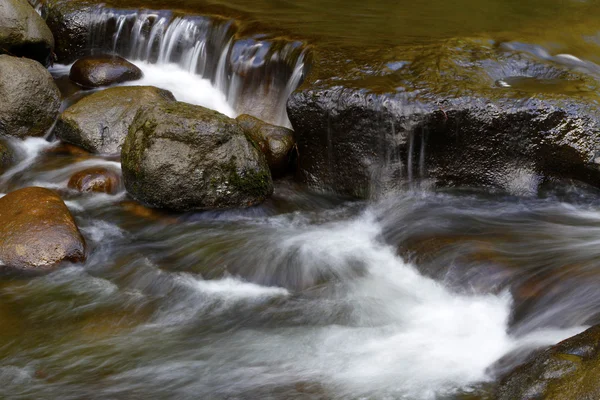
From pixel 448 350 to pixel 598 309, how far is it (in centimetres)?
101

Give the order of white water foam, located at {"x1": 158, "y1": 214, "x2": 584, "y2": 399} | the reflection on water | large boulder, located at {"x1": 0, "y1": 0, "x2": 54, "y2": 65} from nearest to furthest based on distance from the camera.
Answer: white water foam, located at {"x1": 158, "y1": 214, "x2": 584, "y2": 399} → the reflection on water → large boulder, located at {"x1": 0, "y1": 0, "x2": 54, "y2": 65}

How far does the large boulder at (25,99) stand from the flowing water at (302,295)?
22.7 inches

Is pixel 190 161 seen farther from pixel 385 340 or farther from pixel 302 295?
pixel 385 340

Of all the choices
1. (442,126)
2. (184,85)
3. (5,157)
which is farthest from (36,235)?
(184,85)

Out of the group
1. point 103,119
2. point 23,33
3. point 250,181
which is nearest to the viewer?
point 250,181

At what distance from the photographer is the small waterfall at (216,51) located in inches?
316

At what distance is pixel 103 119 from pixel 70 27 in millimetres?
3247

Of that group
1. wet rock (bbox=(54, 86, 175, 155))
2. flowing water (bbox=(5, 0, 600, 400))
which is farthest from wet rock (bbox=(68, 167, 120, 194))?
wet rock (bbox=(54, 86, 175, 155))

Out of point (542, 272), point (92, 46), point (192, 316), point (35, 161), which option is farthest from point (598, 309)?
point (92, 46)

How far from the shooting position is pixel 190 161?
6211mm

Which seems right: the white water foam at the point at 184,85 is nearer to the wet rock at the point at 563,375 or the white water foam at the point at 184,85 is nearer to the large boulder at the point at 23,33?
the large boulder at the point at 23,33

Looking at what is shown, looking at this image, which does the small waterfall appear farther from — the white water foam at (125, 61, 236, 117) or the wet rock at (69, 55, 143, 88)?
the wet rock at (69, 55, 143, 88)

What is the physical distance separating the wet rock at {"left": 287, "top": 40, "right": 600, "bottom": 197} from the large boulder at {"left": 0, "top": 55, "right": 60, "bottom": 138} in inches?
133

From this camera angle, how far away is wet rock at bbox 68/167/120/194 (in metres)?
6.89
